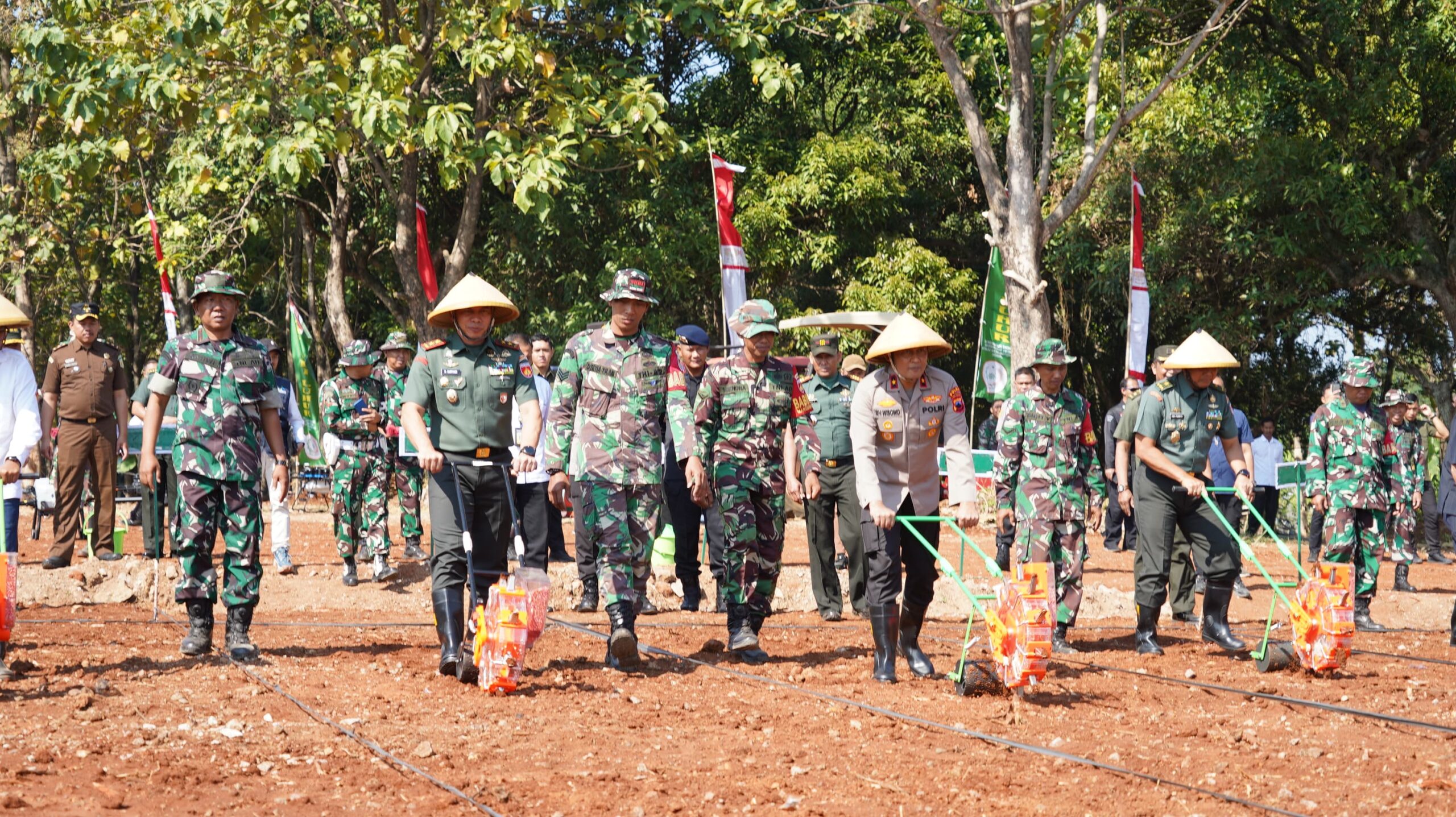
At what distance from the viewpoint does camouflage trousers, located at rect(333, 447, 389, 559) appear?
39.0 feet

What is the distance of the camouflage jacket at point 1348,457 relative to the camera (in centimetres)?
1170

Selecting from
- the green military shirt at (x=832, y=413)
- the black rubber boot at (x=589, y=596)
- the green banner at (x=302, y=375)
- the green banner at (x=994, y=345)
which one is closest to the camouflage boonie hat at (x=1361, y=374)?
the green military shirt at (x=832, y=413)

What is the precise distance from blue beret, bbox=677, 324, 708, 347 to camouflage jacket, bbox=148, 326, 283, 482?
127 inches

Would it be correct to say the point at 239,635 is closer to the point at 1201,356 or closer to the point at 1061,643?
the point at 1061,643

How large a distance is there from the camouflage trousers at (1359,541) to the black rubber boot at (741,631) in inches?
211

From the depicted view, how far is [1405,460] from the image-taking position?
1410 cm

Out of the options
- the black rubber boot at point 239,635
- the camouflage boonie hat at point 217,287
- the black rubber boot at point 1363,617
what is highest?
the camouflage boonie hat at point 217,287

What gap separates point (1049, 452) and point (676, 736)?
3.87 metres

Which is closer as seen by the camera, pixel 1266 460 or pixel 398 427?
pixel 398 427

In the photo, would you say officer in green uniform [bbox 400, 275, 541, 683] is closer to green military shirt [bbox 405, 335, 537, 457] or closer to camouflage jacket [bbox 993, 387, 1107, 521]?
green military shirt [bbox 405, 335, 537, 457]

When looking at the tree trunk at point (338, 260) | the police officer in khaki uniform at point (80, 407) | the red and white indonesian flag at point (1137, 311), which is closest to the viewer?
the police officer in khaki uniform at point (80, 407)

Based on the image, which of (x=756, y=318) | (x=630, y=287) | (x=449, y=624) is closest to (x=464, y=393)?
(x=630, y=287)

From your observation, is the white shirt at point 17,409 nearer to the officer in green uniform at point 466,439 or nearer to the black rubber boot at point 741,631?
the officer in green uniform at point 466,439

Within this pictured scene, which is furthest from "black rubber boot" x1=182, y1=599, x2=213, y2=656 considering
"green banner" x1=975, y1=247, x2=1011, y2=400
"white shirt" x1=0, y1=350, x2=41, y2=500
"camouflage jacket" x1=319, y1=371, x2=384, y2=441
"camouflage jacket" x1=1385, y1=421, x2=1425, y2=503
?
"green banner" x1=975, y1=247, x2=1011, y2=400
